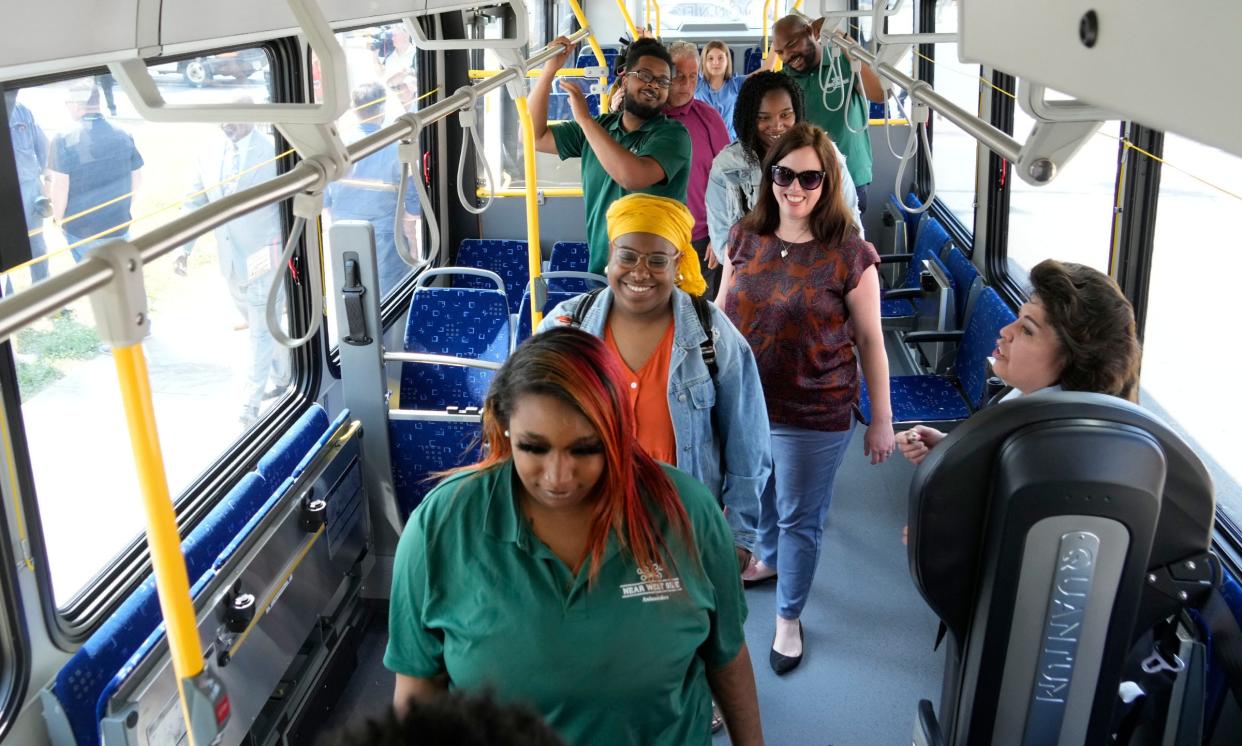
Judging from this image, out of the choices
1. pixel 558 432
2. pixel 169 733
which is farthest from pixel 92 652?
pixel 558 432

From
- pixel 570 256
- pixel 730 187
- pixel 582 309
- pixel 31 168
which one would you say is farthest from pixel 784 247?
pixel 570 256

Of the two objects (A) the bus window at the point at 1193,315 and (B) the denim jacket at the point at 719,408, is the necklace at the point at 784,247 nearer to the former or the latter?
(B) the denim jacket at the point at 719,408

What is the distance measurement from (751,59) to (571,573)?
8.32 metres

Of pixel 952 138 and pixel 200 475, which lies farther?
pixel 952 138

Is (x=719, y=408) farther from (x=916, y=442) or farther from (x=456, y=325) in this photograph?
(x=456, y=325)

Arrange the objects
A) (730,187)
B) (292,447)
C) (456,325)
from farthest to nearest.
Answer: (456,325)
(730,187)
(292,447)

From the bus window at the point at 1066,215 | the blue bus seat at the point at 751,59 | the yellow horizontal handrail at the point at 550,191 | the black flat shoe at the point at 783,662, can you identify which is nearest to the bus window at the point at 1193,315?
the bus window at the point at 1066,215

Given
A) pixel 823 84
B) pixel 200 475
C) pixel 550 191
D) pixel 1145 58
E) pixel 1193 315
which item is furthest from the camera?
pixel 550 191

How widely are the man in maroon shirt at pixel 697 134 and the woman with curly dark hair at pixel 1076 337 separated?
2.55 m

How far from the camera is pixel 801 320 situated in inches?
127

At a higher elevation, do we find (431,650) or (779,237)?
(779,237)

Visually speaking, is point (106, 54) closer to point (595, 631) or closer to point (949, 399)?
point (595, 631)

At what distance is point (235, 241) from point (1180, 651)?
3412mm

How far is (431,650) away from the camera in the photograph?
1.76 m
